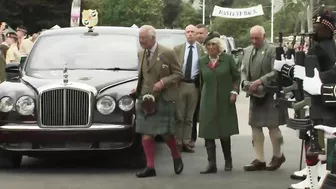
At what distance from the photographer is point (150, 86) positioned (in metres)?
9.12

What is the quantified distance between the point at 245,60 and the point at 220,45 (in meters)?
0.49

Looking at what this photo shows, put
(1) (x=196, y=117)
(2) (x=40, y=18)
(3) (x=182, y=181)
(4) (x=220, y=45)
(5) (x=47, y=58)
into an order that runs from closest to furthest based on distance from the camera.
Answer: (3) (x=182, y=181) < (4) (x=220, y=45) < (5) (x=47, y=58) < (1) (x=196, y=117) < (2) (x=40, y=18)

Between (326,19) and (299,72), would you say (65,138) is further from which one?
(326,19)

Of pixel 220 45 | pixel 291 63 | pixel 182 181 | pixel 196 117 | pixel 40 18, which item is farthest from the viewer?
pixel 40 18

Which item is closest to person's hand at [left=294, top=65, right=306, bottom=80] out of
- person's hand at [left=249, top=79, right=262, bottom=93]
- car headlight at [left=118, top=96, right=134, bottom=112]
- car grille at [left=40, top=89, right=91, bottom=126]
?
person's hand at [left=249, top=79, right=262, bottom=93]

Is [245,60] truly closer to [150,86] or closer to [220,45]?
[220,45]

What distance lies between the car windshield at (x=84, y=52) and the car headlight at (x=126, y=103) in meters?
1.12

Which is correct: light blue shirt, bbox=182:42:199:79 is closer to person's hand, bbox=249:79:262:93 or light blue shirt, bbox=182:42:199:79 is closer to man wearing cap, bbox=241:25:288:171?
man wearing cap, bbox=241:25:288:171

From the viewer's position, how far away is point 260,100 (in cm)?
969

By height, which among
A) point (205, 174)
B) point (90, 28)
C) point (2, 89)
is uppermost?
point (90, 28)

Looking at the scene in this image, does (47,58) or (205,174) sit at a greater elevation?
(47,58)

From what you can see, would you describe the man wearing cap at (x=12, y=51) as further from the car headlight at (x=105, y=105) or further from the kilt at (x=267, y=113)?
the kilt at (x=267, y=113)

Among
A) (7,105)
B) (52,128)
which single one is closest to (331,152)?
(52,128)

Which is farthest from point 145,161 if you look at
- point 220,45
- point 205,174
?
point 220,45
